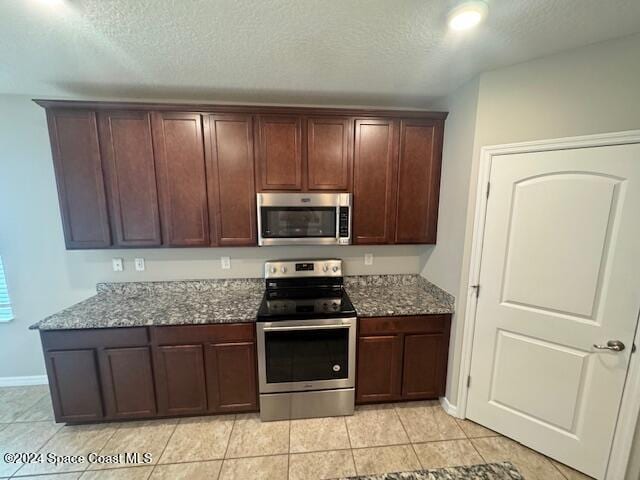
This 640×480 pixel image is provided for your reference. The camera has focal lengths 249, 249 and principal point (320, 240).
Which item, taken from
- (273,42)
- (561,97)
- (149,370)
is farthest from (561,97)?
(149,370)

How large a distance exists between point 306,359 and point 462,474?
49.6 inches

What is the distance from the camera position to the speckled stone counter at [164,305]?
1.88 m

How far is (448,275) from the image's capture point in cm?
218

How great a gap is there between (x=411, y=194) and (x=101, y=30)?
2361 mm

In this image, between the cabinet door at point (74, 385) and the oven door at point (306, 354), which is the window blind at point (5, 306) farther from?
the oven door at point (306, 354)

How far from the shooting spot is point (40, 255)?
2.32m

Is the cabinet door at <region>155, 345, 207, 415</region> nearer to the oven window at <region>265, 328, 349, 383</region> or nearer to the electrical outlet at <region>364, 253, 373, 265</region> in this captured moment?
the oven window at <region>265, 328, 349, 383</region>

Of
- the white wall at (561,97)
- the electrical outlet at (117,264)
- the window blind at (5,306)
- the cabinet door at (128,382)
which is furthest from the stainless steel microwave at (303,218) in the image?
the window blind at (5,306)

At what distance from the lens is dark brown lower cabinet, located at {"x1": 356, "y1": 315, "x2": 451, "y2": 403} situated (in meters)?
2.08

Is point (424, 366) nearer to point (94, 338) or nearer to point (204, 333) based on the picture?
point (204, 333)

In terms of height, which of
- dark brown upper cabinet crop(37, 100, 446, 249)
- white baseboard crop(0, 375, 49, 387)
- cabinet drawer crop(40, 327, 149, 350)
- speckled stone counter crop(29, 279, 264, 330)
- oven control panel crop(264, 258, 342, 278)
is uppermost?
dark brown upper cabinet crop(37, 100, 446, 249)

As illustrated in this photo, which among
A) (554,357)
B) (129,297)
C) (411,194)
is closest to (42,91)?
(129,297)

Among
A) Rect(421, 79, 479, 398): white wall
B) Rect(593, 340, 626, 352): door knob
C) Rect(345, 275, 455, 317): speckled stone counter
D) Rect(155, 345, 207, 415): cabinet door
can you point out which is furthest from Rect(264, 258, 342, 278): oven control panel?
Rect(593, 340, 626, 352): door knob

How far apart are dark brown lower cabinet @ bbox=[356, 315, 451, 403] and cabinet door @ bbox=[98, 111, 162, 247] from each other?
1.99 m
